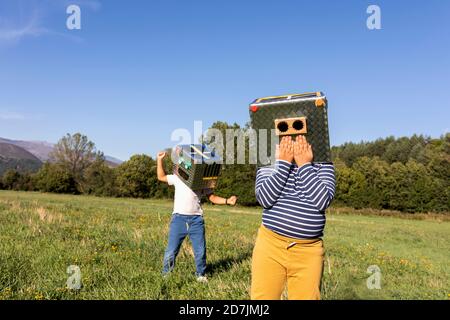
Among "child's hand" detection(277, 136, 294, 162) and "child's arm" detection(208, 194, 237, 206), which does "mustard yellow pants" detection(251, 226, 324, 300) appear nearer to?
"child's hand" detection(277, 136, 294, 162)

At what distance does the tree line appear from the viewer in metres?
50.2

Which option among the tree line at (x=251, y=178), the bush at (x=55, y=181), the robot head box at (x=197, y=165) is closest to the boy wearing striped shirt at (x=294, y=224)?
the robot head box at (x=197, y=165)

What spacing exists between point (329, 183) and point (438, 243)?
17.8 meters

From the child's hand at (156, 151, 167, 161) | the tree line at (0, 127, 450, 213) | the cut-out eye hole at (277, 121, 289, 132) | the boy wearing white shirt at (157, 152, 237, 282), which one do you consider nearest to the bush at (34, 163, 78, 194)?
the tree line at (0, 127, 450, 213)

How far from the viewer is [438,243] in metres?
18.0

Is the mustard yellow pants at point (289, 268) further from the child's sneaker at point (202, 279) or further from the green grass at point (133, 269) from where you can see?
the child's sneaker at point (202, 279)

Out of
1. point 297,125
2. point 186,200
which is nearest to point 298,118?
point 297,125

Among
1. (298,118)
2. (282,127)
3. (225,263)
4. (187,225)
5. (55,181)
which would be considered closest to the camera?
(298,118)

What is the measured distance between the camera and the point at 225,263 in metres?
7.05

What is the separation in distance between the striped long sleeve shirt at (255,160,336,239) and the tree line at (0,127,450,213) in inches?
1418

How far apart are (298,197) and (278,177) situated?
0.87 feet

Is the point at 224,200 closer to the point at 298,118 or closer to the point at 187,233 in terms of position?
the point at 187,233
